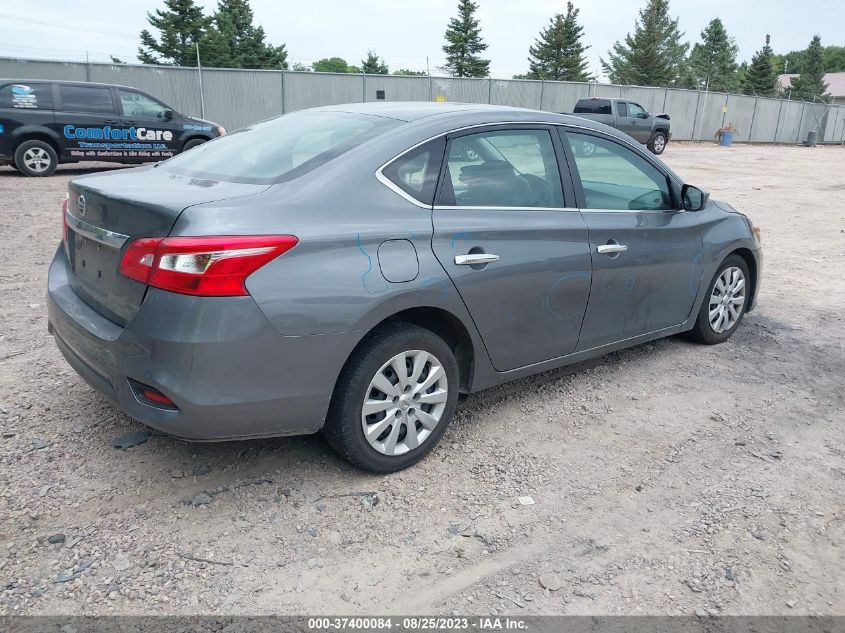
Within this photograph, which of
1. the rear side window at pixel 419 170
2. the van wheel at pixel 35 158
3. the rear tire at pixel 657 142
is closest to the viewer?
the rear side window at pixel 419 170

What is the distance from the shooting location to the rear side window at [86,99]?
1328 cm

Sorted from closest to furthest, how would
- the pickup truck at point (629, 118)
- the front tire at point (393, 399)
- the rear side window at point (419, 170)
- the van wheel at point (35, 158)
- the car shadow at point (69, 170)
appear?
the front tire at point (393, 399), the rear side window at point (419, 170), the van wheel at point (35, 158), the car shadow at point (69, 170), the pickup truck at point (629, 118)

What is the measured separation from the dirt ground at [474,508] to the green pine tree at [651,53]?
64876mm

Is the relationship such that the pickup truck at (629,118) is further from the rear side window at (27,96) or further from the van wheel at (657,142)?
the rear side window at (27,96)

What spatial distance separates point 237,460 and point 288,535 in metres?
0.65

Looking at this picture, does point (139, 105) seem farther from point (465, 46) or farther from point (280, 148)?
point (465, 46)

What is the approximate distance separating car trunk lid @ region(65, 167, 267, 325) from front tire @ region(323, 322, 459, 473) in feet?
2.84

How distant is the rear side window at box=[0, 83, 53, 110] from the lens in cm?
1273

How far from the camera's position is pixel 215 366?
8.71ft

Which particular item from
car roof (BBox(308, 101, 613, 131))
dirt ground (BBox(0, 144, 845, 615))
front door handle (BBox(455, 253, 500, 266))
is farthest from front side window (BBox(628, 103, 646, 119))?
front door handle (BBox(455, 253, 500, 266))

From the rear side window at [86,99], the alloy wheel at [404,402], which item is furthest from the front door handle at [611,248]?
the rear side window at [86,99]

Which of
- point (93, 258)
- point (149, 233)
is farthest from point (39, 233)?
point (149, 233)

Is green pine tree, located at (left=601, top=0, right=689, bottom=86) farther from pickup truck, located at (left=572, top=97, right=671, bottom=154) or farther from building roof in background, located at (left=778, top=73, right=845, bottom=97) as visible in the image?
pickup truck, located at (left=572, top=97, right=671, bottom=154)

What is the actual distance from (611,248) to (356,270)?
1.72 meters
